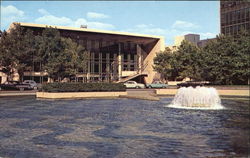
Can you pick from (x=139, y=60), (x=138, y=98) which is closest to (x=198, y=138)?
(x=138, y=98)

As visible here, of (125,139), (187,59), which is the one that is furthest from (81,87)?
(187,59)

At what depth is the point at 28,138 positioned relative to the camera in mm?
10281

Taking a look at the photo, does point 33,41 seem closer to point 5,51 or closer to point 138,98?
point 5,51

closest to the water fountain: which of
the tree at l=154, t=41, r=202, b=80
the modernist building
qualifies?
the tree at l=154, t=41, r=202, b=80

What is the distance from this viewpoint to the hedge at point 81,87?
29969mm

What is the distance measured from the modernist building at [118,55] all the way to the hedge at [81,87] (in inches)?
1483

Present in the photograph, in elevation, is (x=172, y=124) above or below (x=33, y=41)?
below

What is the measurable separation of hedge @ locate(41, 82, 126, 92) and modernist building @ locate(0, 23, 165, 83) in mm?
37656

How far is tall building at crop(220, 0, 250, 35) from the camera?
67125 millimetres

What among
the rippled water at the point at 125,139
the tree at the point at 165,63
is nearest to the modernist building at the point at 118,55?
the tree at the point at 165,63

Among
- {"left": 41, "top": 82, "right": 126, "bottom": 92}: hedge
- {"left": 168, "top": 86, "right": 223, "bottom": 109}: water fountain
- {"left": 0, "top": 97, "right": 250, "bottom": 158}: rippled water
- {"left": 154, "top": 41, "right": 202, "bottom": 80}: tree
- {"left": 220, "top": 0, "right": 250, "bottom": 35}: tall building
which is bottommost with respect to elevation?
{"left": 0, "top": 97, "right": 250, "bottom": 158}: rippled water

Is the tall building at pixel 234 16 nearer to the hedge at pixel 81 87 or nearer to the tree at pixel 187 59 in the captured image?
the tree at pixel 187 59

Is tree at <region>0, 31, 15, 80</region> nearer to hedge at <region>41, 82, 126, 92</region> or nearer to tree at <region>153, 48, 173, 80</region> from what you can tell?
hedge at <region>41, 82, 126, 92</region>

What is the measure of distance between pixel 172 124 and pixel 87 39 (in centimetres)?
6332
